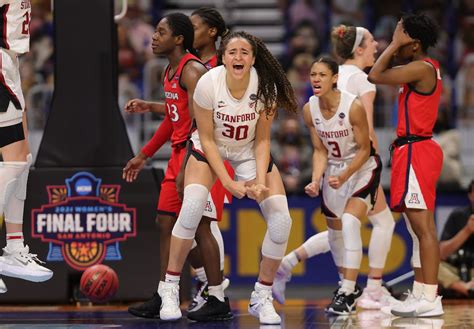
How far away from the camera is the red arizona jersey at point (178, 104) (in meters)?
8.17

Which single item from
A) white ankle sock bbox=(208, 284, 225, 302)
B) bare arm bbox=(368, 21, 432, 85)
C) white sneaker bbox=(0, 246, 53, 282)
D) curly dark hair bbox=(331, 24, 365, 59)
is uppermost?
curly dark hair bbox=(331, 24, 365, 59)

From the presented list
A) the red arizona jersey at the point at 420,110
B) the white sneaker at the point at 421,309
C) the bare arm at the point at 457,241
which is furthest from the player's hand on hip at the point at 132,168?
the bare arm at the point at 457,241

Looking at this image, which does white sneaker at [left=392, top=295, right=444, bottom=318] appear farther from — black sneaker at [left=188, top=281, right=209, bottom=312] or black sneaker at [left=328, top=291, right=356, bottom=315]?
black sneaker at [left=188, top=281, right=209, bottom=312]

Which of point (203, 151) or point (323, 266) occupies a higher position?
point (203, 151)

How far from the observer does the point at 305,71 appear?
14.9 m

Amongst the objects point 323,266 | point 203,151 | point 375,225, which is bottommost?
point 323,266

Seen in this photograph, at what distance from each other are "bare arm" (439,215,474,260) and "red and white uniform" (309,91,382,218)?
1.69 metres

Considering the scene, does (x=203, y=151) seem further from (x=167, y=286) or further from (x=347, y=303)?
(x=347, y=303)

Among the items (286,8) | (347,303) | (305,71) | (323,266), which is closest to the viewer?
(347,303)

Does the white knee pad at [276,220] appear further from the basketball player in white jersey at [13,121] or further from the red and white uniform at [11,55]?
the red and white uniform at [11,55]

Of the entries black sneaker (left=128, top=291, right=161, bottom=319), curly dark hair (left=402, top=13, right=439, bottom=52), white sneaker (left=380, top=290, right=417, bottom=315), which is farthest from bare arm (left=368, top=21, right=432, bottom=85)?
black sneaker (left=128, top=291, right=161, bottom=319)

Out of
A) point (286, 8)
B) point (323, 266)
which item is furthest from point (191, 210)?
point (286, 8)

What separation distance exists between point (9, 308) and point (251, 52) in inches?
129

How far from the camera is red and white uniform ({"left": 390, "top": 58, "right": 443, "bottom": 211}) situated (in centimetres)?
807
